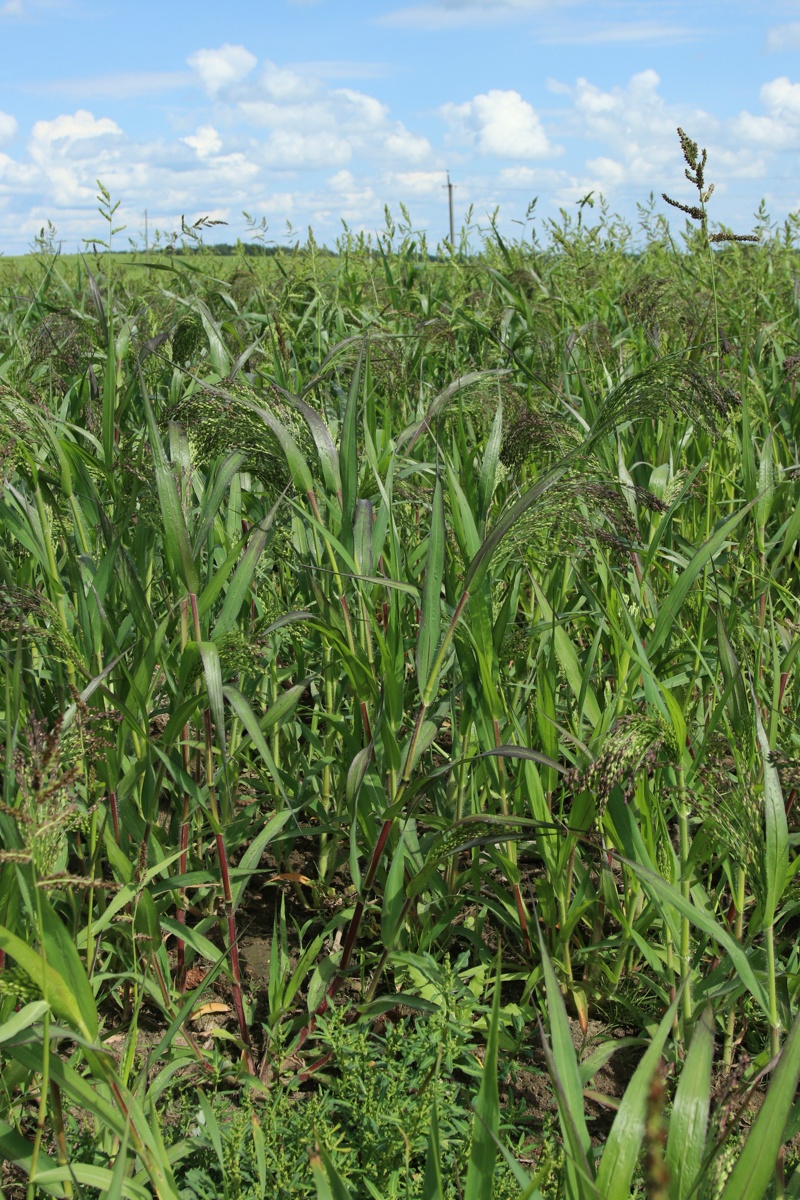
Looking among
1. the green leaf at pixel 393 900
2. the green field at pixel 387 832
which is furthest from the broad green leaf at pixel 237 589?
the green leaf at pixel 393 900

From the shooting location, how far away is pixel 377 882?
188cm

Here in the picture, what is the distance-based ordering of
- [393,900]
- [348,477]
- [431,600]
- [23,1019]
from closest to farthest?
[23,1019], [431,600], [393,900], [348,477]

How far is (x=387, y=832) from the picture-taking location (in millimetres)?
1547

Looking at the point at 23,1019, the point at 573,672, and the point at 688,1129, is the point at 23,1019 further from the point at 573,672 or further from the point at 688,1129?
the point at 573,672

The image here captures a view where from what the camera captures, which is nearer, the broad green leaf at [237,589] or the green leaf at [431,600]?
the green leaf at [431,600]

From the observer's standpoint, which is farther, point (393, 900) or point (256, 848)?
point (256, 848)

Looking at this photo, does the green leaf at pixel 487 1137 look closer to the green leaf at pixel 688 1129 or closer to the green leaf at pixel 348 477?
the green leaf at pixel 688 1129

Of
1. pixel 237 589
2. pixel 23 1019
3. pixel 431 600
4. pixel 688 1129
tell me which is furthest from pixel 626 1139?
pixel 237 589

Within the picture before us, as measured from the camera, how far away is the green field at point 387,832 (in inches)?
44.1

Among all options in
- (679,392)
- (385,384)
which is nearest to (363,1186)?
(679,392)

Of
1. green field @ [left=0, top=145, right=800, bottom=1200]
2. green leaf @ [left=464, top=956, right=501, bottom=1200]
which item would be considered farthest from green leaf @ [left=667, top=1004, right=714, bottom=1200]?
green leaf @ [left=464, top=956, right=501, bottom=1200]

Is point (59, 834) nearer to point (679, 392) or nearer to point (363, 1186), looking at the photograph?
point (363, 1186)

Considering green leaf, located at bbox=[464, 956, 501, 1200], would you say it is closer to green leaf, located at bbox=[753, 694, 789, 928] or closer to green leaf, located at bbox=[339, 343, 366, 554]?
green leaf, located at bbox=[753, 694, 789, 928]

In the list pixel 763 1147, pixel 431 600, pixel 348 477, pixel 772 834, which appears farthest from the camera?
pixel 348 477
